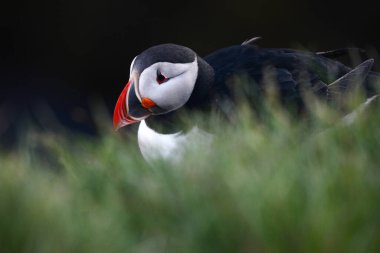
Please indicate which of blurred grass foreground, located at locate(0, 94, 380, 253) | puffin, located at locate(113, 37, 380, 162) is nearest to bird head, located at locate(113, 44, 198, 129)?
puffin, located at locate(113, 37, 380, 162)

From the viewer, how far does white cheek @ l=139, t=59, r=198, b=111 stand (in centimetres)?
288

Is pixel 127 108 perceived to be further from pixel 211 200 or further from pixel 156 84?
pixel 211 200

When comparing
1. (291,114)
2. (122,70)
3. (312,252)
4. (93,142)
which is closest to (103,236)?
(312,252)

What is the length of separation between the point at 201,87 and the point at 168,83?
0.10 m

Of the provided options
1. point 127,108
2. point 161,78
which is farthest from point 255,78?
point 127,108

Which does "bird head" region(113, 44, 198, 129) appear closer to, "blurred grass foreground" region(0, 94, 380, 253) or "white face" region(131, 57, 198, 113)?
"white face" region(131, 57, 198, 113)

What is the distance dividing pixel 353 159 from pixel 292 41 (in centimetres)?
320

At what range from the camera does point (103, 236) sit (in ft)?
5.52

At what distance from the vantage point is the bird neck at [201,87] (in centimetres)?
294

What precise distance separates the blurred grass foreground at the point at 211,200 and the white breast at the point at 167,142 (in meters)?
0.09

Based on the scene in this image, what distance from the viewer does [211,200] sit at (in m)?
1.82

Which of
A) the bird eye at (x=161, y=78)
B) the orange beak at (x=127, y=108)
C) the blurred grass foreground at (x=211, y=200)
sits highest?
the blurred grass foreground at (x=211, y=200)

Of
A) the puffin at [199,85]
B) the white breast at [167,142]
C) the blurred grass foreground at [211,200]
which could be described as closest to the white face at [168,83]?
the puffin at [199,85]

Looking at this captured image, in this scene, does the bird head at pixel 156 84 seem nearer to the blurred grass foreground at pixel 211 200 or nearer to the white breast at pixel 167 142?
the white breast at pixel 167 142
